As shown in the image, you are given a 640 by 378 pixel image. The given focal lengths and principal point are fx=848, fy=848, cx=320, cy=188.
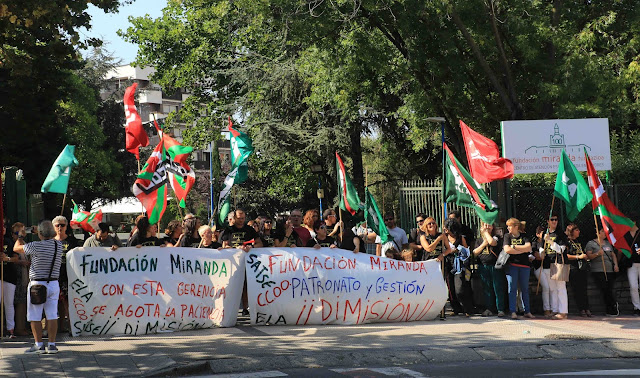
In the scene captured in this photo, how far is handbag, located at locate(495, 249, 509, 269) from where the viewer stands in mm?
13570

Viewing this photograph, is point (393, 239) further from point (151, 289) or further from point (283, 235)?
point (151, 289)

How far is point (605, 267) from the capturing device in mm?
14625

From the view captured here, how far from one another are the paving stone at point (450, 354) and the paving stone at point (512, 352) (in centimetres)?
14

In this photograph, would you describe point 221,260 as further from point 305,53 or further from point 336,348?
point 305,53

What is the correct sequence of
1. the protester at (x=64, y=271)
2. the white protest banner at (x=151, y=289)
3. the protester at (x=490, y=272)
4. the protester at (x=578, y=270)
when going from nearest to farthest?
1. the protester at (x=64, y=271)
2. the white protest banner at (x=151, y=289)
3. the protester at (x=490, y=272)
4. the protester at (x=578, y=270)

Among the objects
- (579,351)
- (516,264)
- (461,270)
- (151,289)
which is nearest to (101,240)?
(151,289)

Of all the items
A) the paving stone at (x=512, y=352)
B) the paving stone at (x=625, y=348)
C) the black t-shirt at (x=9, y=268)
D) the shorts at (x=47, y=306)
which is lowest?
the paving stone at (x=625, y=348)

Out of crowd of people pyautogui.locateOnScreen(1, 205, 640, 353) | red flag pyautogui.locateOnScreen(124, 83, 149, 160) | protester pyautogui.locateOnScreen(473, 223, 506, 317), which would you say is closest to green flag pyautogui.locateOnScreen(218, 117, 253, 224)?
crowd of people pyautogui.locateOnScreen(1, 205, 640, 353)

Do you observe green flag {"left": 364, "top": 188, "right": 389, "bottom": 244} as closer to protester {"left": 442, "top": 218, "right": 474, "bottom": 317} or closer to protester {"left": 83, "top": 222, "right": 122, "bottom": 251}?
protester {"left": 442, "top": 218, "right": 474, "bottom": 317}

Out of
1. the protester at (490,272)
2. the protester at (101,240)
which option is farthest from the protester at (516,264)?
the protester at (101,240)

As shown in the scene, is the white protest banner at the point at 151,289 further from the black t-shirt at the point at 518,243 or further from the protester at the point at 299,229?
the black t-shirt at the point at 518,243

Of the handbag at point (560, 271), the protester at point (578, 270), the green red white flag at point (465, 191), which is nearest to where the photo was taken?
the green red white flag at point (465, 191)

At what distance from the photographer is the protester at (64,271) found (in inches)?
435

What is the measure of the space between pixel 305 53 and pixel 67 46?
1256 centimetres
